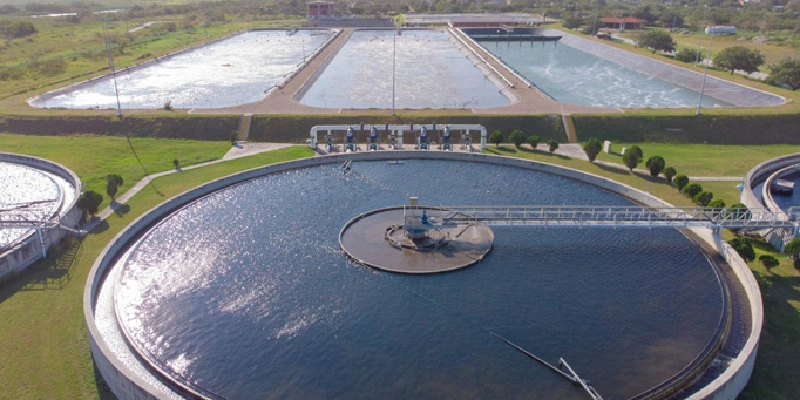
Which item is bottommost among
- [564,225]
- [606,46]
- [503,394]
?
[503,394]

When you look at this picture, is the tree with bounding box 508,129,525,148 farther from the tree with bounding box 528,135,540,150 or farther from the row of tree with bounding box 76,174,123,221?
the row of tree with bounding box 76,174,123,221

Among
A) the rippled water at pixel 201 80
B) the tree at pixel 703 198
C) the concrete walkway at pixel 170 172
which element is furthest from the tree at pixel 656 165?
the rippled water at pixel 201 80

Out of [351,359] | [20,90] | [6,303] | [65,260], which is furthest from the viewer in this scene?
[20,90]

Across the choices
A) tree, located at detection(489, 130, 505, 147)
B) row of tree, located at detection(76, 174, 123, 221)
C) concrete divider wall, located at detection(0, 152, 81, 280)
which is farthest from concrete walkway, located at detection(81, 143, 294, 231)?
tree, located at detection(489, 130, 505, 147)

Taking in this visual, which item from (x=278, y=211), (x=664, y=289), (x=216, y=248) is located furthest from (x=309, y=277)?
(x=664, y=289)

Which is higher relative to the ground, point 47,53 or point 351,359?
point 47,53

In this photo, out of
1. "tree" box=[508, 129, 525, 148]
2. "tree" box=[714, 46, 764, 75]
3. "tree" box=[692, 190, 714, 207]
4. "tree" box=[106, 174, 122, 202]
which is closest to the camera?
"tree" box=[692, 190, 714, 207]

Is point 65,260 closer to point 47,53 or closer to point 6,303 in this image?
point 6,303
